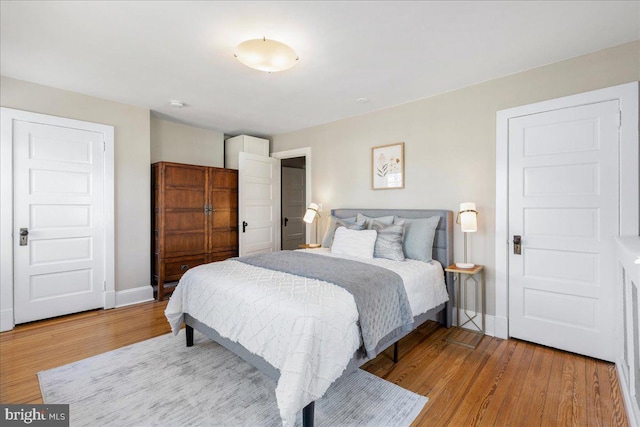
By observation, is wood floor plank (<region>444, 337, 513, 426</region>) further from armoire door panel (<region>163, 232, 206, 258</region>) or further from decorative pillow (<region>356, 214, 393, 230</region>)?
armoire door panel (<region>163, 232, 206, 258</region>)

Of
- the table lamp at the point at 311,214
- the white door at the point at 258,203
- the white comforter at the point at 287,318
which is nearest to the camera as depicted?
the white comforter at the point at 287,318

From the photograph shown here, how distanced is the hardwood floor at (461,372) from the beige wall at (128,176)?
2.75 feet

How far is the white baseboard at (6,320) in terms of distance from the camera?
301 cm

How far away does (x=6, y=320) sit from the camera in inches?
120

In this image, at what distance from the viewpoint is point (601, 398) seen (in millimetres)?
1965

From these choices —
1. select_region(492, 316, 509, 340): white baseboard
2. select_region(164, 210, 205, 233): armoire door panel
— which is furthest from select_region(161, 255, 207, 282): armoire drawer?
select_region(492, 316, 509, 340): white baseboard

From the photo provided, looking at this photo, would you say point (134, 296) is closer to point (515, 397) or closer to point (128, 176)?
point (128, 176)

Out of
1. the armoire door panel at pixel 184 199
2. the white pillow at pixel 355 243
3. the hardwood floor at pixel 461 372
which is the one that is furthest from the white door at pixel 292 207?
the hardwood floor at pixel 461 372

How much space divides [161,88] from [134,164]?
1199 millimetres

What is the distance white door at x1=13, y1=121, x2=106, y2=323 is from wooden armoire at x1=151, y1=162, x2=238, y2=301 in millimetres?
659

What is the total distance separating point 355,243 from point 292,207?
11.7 ft

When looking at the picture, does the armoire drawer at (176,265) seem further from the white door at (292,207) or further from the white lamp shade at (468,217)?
the white lamp shade at (468,217)

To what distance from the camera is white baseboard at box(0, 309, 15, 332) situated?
301 centimetres

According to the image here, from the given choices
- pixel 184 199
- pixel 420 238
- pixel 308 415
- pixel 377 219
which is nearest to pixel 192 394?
pixel 308 415
